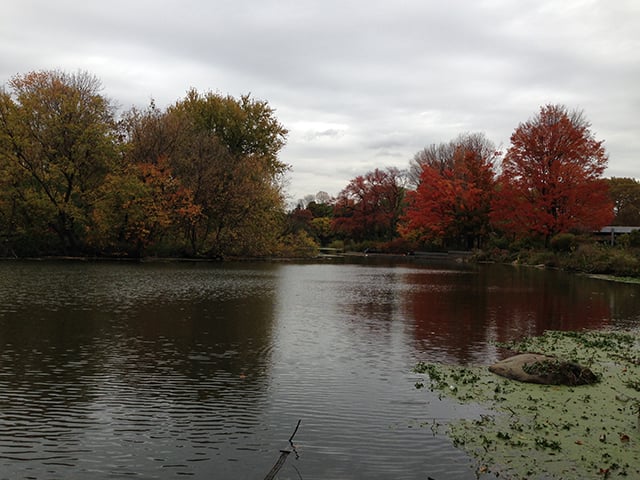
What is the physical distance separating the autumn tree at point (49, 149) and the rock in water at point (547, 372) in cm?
3993

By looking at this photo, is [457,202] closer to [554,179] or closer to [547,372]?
[554,179]

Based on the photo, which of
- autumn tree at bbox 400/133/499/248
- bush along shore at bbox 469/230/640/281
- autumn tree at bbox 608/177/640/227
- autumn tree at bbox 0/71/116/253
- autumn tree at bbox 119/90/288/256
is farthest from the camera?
autumn tree at bbox 608/177/640/227

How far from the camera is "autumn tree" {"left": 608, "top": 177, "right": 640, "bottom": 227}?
72688mm

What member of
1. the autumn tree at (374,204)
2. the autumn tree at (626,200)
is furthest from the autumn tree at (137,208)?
the autumn tree at (626,200)

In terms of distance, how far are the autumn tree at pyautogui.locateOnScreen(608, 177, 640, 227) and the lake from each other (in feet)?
194

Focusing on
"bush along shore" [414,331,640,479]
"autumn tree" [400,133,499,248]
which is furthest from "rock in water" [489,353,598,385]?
"autumn tree" [400,133,499,248]

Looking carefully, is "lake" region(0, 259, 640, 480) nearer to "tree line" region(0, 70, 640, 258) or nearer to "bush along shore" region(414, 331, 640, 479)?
"bush along shore" region(414, 331, 640, 479)

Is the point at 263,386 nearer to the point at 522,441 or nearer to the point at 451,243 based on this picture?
the point at 522,441

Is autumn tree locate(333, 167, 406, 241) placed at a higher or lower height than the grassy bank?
higher

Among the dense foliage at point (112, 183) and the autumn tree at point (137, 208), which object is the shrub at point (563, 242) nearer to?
the dense foliage at point (112, 183)

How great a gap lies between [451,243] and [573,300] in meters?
45.2

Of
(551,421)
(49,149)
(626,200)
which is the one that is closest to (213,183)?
(49,149)

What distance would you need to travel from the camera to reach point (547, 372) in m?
9.59

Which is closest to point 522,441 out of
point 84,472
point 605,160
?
point 84,472
